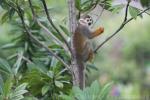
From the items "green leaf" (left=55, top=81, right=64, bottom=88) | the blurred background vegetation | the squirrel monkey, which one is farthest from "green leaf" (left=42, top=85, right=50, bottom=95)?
the blurred background vegetation

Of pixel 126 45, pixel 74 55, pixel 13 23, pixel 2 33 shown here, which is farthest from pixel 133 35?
pixel 74 55

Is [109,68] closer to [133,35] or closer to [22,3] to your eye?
[133,35]

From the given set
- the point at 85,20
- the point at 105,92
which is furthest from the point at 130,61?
the point at 105,92

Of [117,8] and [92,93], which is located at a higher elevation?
[117,8]

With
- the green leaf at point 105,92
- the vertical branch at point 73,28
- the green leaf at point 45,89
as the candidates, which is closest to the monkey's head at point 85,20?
the vertical branch at point 73,28

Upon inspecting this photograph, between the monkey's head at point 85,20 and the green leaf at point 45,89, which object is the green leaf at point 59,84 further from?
the monkey's head at point 85,20

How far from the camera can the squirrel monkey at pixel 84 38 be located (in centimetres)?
185

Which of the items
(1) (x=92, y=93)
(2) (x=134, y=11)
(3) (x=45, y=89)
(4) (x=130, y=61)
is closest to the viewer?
(1) (x=92, y=93)

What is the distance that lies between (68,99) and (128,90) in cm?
605

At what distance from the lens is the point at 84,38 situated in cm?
210

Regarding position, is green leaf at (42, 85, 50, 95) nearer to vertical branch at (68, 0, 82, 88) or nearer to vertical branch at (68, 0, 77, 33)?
vertical branch at (68, 0, 82, 88)

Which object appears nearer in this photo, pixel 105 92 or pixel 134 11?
pixel 105 92

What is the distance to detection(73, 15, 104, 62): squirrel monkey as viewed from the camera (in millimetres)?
1853

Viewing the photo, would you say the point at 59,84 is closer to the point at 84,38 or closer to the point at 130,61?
the point at 84,38
